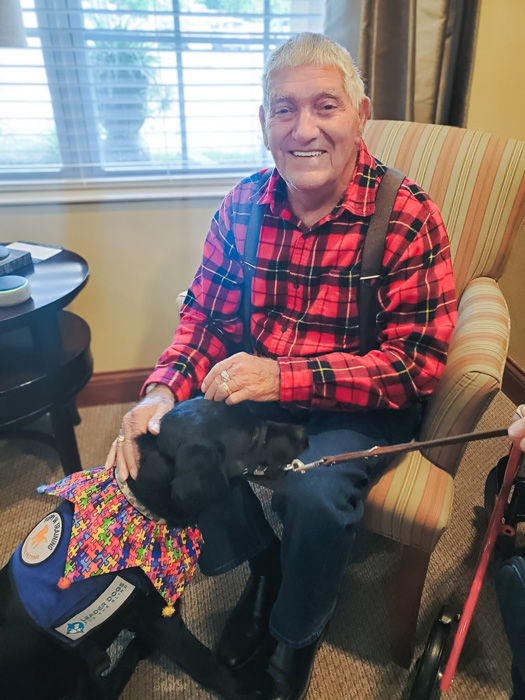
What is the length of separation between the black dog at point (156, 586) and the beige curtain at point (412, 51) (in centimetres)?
121

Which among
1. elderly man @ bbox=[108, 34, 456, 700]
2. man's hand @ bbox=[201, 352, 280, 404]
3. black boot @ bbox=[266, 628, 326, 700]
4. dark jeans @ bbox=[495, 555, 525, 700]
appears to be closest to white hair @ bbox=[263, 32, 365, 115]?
elderly man @ bbox=[108, 34, 456, 700]

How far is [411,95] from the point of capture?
1.59m

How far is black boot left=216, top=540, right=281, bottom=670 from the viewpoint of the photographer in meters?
1.08

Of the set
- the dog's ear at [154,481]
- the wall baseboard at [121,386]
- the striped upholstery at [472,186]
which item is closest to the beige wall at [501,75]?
the wall baseboard at [121,386]

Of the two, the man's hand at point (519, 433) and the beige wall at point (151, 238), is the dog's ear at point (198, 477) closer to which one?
the man's hand at point (519, 433)

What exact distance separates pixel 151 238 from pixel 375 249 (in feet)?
3.31

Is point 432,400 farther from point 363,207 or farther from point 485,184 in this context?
point 485,184

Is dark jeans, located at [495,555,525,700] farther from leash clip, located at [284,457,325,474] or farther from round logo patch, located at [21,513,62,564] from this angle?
round logo patch, located at [21,513,62,564]

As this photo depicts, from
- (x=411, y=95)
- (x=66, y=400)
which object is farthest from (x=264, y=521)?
(x=411, y=95)

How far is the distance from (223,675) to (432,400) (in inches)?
27.3

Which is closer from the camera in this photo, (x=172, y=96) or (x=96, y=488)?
(x=96, y=488)

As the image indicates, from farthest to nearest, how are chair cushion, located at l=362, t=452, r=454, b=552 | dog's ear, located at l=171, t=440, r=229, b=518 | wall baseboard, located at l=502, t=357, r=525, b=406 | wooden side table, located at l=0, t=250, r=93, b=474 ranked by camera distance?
wall baseboard, located at l=502, t=357, r=525, b=406 < wooden side table, located at l=0, t=250, r=93, b=474 < chair cushion, located at l=362, t=452, r=454, b=552 < dog's ear, located at l=171, t=440, r=229, b=518

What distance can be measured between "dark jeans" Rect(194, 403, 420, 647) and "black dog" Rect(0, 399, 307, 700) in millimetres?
78

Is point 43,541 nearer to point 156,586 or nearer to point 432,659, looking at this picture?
point 156,586
